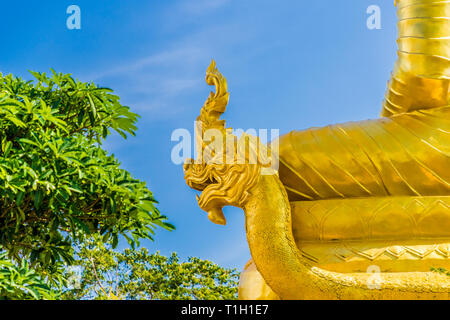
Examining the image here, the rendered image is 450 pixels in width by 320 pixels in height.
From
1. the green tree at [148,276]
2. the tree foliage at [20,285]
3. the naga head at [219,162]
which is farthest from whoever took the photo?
the green tree at [148,276]

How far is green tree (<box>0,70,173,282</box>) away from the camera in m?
4.98

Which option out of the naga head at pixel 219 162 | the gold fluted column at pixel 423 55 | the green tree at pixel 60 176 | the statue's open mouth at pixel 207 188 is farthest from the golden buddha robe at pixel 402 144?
the green tree at pixel 60 176

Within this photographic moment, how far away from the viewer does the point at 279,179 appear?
2502 millimetres

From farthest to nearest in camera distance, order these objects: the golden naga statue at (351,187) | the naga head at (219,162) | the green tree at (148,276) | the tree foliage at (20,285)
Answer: the green tree at (148,276) < the tree foliage at (20,285) < the naga head at (219,162) < the golden naga statue at (351,187)

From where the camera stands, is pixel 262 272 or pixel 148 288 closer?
pixel 262 272

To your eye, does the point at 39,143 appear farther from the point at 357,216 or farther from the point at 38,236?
the point at 357,216

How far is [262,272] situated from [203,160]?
1.89ft

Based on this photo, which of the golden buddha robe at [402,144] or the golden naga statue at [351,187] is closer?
the golden naga statue at [351,187]

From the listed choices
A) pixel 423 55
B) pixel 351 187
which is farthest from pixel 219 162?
pixel 423 55

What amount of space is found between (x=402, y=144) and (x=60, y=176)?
3387mm

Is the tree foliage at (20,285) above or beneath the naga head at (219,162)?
beneath

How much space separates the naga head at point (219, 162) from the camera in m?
2.44

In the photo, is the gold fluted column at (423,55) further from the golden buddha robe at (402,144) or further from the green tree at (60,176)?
the green tree at (60,176)
